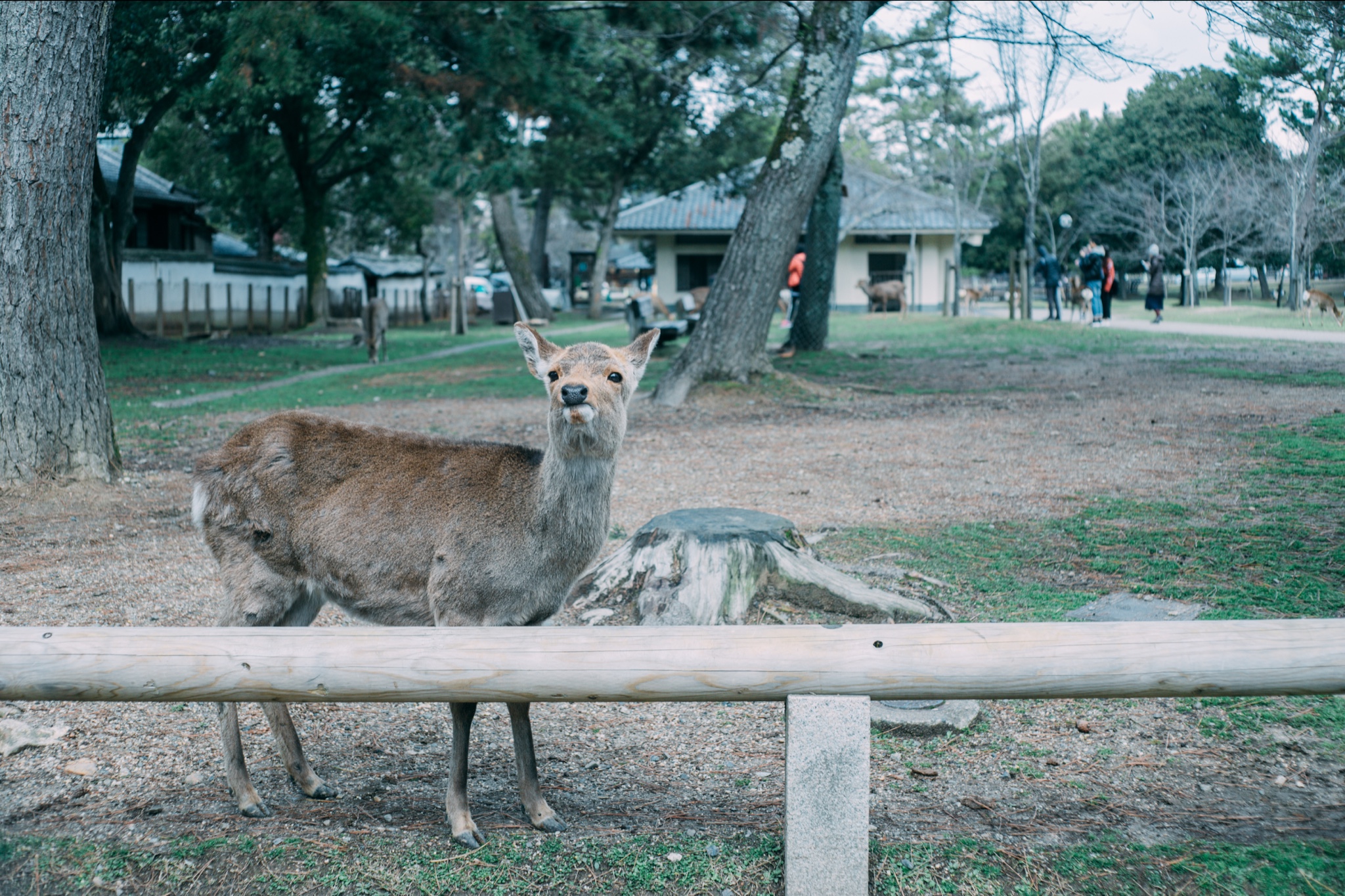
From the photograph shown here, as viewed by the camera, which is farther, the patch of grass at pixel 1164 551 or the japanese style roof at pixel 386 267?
the japanese style roof at pixel 386 267

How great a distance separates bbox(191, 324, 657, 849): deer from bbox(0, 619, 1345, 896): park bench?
20.5 inches

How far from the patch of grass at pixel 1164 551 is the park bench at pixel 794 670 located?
2.20 meters

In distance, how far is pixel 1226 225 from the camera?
19.2 meters

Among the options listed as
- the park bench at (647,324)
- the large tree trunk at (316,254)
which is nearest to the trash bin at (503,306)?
the large tree trunk at (316,254)

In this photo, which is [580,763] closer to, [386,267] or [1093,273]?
[1093,273]

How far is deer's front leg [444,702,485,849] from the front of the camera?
3529 millimetres

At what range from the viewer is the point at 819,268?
745 inches

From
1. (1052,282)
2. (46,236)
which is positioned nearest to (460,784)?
(46,236)

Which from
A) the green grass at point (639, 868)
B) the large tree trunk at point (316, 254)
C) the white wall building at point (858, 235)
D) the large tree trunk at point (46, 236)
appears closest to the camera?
the green grass at point (639, 868)

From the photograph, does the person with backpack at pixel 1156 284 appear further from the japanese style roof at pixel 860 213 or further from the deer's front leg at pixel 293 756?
the deer's front leg at pixel 293 756

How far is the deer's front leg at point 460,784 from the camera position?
3529 millimetres

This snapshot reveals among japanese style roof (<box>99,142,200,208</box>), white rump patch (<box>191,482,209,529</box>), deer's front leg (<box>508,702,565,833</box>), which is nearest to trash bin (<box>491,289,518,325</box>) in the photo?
japanese style roof (<box>99,142,200,208</box>)

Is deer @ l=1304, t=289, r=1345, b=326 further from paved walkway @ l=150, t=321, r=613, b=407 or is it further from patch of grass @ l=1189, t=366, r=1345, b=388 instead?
paved walkway @ l=150, t=321, r=613, b=407

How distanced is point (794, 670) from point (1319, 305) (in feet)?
40.3
